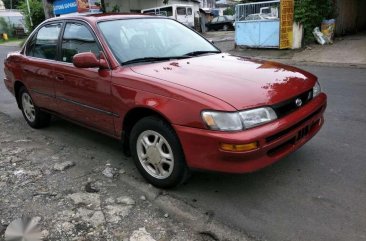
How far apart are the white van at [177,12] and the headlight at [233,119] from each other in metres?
25.4

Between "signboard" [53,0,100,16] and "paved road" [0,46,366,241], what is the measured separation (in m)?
19.8

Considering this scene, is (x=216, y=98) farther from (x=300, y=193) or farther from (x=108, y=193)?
(x=108, y=193)

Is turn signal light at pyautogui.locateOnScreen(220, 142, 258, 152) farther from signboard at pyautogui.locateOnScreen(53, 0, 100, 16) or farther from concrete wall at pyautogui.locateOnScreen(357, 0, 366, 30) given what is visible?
signboard at pyautogui.locateOnScreen(53, 0, 100, 16)

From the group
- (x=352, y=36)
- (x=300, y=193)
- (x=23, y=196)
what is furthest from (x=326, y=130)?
(x=352, y=36)

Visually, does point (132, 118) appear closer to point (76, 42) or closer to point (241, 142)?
point (241, 142)

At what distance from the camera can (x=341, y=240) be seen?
9.19ft

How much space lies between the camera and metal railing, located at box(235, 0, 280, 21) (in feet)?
45.0

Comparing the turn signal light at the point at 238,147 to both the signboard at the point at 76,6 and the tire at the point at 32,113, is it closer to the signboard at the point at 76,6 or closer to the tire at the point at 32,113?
the tire at the point at 32,113

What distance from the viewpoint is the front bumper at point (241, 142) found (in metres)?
2.98

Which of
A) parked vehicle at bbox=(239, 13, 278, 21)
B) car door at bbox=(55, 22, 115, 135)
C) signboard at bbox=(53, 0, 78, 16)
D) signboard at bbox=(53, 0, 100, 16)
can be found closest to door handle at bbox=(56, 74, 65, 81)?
car door at bbox=(55, 22, 115, 135)

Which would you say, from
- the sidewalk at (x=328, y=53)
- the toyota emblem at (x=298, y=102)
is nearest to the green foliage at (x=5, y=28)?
the sidewalk at (x=328, y=53)

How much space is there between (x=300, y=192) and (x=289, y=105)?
812 mm

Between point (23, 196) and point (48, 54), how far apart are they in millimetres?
2097

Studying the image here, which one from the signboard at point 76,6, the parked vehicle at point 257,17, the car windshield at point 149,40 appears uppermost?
the signboard at point 76,6
